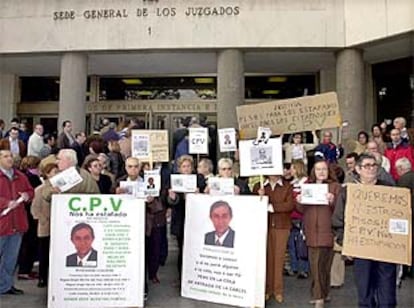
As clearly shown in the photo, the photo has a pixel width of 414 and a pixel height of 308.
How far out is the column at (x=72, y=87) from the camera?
13.9 meters

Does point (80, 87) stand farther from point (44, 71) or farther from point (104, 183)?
point (104, 183)

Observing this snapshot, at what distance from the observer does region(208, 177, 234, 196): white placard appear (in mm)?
6266

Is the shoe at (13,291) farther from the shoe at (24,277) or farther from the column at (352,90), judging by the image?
the column at (352,90)

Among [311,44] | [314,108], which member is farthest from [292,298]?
[311,44]

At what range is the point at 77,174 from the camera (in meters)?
6.02

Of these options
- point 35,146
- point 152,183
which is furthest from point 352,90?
point 152,183

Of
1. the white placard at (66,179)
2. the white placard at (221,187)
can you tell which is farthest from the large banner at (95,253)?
the white placard at (221,187)

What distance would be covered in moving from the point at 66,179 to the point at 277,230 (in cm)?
269

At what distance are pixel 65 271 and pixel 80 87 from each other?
901cm

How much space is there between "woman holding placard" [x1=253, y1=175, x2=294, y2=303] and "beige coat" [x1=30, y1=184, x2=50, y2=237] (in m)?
2.90

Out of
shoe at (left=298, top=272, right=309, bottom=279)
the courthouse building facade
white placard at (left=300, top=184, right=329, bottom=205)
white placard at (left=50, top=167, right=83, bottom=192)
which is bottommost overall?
shoe at (left=298, top=272, right=309, bottom=279)

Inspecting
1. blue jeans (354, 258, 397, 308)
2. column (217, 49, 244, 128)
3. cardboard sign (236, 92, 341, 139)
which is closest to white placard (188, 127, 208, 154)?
cardboard sign (236, 92, 341, 139)

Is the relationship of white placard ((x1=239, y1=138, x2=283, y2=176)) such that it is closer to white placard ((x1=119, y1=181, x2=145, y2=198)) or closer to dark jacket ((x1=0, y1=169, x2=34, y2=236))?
white placard ((x1=119, y1=181, x2=145, y2=198))

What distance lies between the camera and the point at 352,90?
43.3ft
